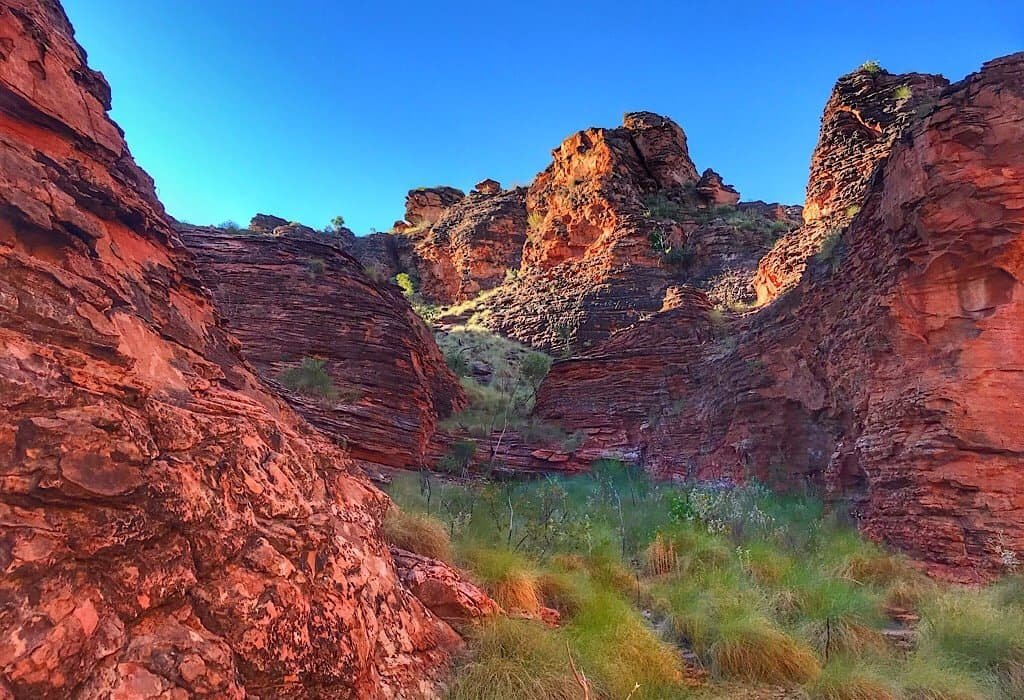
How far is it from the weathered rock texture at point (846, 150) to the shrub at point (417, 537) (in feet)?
57.7

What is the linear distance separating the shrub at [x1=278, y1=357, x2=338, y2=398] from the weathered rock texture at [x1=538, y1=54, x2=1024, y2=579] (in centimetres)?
909

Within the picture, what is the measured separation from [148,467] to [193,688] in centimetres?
102

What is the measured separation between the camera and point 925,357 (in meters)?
8.72

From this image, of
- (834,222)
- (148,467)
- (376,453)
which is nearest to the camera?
(148,467)

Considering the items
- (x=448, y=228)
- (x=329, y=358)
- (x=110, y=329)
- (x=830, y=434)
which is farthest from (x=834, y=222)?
(x=448, y=228)

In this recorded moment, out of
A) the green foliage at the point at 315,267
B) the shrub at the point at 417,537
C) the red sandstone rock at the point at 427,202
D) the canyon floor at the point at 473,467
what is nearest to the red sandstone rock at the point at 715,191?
the canyon floor at the point at 473,467

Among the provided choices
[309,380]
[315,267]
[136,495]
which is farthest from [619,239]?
[136,495]

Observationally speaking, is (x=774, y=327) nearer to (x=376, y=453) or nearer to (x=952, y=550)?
(x=952, y=550)

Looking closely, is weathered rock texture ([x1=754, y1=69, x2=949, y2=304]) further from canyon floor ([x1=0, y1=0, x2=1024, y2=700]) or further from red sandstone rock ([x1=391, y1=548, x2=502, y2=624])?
red sandstone rock ([x1=391, y1=548, x2=502, y2=624])

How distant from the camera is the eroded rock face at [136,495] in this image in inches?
91.4

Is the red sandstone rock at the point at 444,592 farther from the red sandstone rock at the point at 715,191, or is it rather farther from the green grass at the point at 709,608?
the red sandstone rock at the point at 715,191

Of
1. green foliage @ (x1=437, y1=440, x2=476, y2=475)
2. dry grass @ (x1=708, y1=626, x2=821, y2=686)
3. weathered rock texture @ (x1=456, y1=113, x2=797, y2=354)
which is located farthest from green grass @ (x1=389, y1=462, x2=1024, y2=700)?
weathered rock texture @ (x1=456, y1=113, x2=797, y2=354)

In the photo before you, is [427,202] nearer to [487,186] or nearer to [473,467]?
[487,186]

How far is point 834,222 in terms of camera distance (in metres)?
20.7
